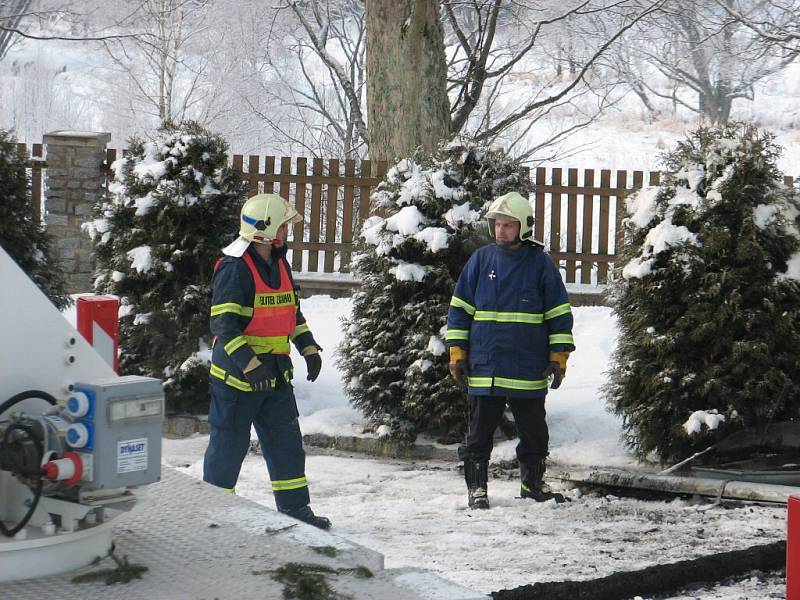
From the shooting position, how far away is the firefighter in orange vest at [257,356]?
18.5 feet

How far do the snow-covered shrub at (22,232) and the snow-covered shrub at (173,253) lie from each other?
1303mm

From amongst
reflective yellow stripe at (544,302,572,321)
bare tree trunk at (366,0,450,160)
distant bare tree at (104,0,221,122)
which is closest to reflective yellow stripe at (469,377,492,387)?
reflective yellow stripe at (544,302,572,321)

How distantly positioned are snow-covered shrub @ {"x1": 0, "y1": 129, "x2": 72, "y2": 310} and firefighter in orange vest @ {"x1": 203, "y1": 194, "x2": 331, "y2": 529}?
15.6 ft

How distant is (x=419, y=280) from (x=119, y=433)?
513 centimetres

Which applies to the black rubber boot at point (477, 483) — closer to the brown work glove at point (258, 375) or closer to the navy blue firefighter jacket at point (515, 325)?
the navy blue firefighter jacket at point (515, 325)

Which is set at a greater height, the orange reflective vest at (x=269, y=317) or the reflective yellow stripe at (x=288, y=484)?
the orange reflective vest at (x=269, y=317)

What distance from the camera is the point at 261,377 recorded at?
18.4 feet

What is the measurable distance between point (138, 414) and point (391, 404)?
528 centimetres

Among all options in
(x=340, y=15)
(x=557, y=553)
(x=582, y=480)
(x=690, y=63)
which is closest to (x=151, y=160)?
(x=582, y=480)

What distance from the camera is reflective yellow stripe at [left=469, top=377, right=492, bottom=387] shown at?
6671mm

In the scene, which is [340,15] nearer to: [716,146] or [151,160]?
[151,160]

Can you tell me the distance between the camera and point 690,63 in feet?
113

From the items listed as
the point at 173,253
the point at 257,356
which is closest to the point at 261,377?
the point at 257,356

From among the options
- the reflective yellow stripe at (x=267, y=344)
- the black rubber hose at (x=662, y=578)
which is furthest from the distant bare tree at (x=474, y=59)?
the black rubber hose at (x=662, y=578)
